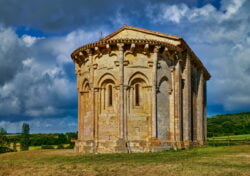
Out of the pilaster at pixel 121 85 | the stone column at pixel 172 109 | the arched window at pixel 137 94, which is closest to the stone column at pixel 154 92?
the arched window at pixel 137 94

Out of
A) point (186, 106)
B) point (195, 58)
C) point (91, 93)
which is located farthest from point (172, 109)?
point (195, 58)

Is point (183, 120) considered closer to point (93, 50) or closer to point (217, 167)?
point (93, 50)

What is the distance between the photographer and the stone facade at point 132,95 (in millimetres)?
18859

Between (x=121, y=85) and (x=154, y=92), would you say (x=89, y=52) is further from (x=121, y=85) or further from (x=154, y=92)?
(x=154, y=92)

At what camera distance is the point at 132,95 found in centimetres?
1933

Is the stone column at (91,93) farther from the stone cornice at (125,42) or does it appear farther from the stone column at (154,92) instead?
the stone column at (154,92)

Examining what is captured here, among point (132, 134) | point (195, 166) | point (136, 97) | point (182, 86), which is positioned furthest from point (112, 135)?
point (195, 166)

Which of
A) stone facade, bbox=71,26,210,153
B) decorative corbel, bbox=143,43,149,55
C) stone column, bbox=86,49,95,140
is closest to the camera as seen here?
stone facade, bbox=71,26,210,153

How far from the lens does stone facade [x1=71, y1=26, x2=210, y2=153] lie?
742 inches

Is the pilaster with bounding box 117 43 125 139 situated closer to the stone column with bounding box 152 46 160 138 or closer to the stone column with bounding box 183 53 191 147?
the stone column with bounding box 152 46 160 138

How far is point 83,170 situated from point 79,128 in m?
10.3

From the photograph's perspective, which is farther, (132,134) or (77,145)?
(77,145)

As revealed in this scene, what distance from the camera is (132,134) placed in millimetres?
18922

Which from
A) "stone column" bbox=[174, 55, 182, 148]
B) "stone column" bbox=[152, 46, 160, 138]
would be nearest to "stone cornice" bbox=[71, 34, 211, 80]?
"stone column" bbox=[152, 46, 160, 138]
